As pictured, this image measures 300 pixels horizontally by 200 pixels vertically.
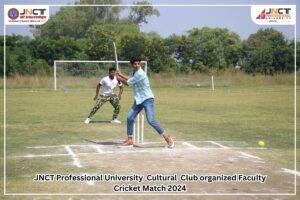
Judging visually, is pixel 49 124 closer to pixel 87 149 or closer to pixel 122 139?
pixel 122 139

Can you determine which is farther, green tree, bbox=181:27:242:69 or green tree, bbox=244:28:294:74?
green tree, bbox=181:27:242:69

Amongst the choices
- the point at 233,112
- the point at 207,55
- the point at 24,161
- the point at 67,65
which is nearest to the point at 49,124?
the point at 24,161

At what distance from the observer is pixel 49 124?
17516 millimetres

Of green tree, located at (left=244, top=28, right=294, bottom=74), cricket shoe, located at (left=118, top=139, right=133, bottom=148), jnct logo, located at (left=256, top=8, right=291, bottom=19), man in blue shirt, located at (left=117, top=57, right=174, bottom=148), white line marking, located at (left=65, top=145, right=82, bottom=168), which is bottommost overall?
white line marking, located at (left=65, top=145, right=82, bottom=168)

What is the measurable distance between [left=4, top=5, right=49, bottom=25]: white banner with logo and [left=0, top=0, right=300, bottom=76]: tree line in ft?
108

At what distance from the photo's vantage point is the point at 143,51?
5041cm

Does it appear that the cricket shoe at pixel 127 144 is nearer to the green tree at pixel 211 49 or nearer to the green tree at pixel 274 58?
the green tree at pixel 274 58

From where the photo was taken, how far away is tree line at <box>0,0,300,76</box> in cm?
4972

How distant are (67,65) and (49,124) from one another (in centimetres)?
2923

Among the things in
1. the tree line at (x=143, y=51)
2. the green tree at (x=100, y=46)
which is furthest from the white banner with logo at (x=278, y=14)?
the green tree at (x=100, y=46)

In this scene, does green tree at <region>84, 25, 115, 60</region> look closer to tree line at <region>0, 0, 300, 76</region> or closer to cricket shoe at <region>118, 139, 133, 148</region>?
tree line at <region>0, 0, 300, 76</region>

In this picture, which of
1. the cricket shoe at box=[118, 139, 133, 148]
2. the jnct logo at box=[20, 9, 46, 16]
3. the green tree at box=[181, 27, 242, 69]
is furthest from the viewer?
the green tree at box=[181, 27, 242, 69]

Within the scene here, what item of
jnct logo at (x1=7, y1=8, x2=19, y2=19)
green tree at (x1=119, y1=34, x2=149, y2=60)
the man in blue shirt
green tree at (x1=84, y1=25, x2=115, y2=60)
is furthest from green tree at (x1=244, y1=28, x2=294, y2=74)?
jnct logo at (x1=7, y1=8, x2=19, y2=19)

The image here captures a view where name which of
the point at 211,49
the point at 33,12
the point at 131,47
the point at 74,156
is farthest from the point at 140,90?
the point at 211,49
